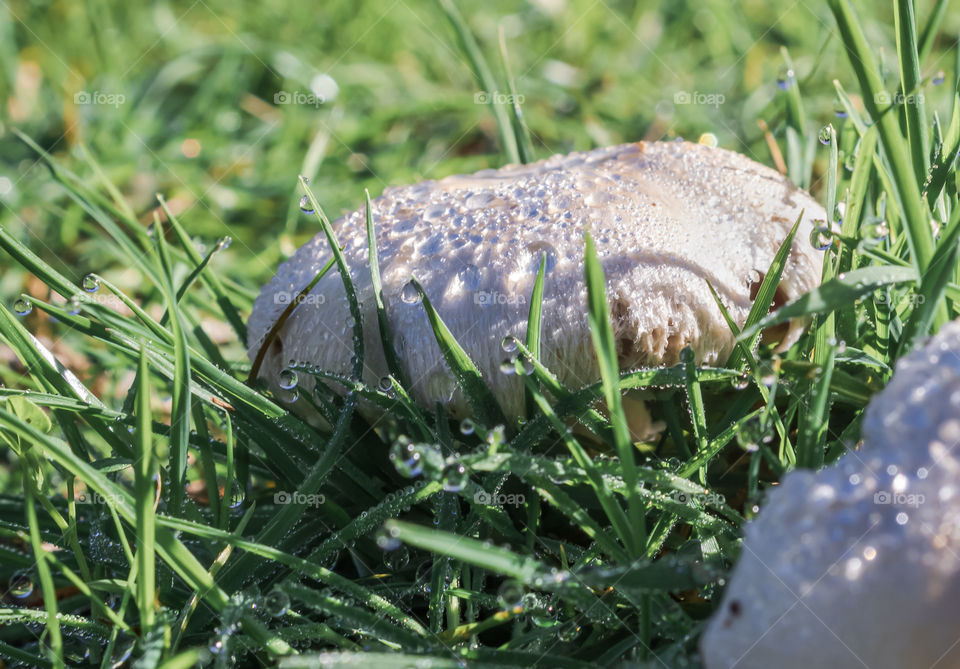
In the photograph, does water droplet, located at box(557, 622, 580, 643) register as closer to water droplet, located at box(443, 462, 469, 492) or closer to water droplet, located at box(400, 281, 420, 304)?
water droplet, located at box(443, 462, 469, 492)

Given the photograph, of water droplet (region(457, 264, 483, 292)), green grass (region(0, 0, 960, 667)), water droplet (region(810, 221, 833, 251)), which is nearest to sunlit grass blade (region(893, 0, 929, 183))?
green grass (region(0, 0, 960, 667))

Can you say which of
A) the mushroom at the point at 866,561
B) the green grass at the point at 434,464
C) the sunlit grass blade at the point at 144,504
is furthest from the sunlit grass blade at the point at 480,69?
the mushroom at the point at 866,561

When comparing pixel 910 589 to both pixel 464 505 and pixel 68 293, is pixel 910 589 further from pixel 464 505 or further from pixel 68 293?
pixel 68 293

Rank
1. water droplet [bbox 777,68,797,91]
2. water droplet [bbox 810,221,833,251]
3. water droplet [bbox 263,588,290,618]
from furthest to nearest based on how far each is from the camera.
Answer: water droplet [bbox 777,68,797,91], water droplet [bbox 810,221,833,251], water droplet [bbox 263,588,290,618]

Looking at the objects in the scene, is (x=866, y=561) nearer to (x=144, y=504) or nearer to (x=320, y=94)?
(x=144, y=504)

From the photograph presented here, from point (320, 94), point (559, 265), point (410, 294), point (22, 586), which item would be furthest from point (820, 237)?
point (320, 94)

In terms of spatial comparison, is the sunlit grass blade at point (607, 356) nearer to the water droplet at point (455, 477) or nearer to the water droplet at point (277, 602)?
the water droplet at point (455, 477)
